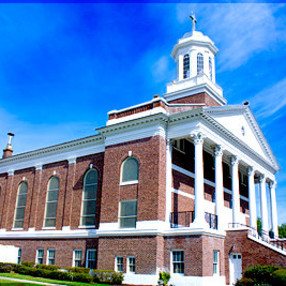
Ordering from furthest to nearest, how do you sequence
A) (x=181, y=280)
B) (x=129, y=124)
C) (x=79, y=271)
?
(x=129, y=124)
(x=79, y=271)
(x=181, y=280)

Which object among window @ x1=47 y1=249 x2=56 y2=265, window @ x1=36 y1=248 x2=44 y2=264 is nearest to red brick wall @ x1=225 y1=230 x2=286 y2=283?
window @ x1=47 y1=249 x2=56 y2=265

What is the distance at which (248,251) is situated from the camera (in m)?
23.9

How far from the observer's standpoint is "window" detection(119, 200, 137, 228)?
83.5 ft

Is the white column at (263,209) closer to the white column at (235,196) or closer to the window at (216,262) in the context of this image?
the white column at (235,196)

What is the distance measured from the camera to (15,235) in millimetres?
34438

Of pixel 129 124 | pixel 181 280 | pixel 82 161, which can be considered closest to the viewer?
pixel 181 280

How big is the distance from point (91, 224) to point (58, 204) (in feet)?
14.7

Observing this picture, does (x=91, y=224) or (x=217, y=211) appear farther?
(x=91, y=224)

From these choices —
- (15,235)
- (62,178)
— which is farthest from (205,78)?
(15,235)

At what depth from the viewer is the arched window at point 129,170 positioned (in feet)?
86.6

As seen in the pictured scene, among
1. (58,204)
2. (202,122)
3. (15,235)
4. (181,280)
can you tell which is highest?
(202,122)

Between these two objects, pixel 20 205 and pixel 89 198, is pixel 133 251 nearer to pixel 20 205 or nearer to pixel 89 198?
pixel 89 198

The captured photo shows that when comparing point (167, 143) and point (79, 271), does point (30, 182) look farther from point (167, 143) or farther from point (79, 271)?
point (167, 143)

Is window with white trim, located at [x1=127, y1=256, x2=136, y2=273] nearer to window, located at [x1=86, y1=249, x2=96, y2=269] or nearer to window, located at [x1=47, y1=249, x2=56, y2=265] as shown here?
window, located at [x1=86, y1=249, x2=96, y2=269]
